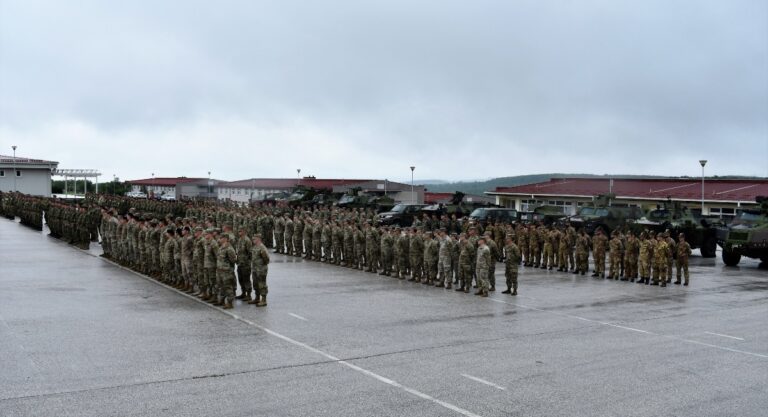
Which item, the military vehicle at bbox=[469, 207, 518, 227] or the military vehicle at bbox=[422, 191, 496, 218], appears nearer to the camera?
the military vehicle at bbox=[469, 207, 518, 227]

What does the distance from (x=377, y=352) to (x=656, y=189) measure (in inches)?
1429

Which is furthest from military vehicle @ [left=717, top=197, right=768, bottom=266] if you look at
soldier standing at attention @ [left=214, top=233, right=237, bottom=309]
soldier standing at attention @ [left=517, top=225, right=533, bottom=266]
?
soldier standing at attention @ [left=214, top=233, right=237, bottom=309]

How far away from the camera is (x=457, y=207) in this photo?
33.2 meters

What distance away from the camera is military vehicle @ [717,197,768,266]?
2066 centimetres

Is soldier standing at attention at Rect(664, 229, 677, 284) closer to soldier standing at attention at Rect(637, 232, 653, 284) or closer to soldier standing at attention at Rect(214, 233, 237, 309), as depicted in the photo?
soldier standing at attention at Rect(637, 232, 653, 284)

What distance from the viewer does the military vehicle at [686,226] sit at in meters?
24.4

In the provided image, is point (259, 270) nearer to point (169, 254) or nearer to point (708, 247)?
point (169, 254)

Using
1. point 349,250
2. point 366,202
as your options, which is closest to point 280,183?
point 366,202

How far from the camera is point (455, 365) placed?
28.6 ft

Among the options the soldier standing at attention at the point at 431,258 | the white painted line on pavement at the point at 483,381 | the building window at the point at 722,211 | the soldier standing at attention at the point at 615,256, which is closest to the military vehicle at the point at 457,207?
the building window at the point at 722,211

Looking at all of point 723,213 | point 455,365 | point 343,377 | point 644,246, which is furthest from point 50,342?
point 723,213

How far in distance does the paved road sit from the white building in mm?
40244

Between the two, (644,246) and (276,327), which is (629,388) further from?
(644,246)

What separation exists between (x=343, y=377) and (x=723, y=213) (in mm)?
33911
